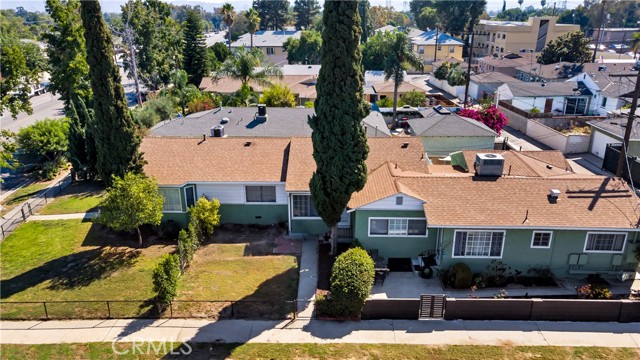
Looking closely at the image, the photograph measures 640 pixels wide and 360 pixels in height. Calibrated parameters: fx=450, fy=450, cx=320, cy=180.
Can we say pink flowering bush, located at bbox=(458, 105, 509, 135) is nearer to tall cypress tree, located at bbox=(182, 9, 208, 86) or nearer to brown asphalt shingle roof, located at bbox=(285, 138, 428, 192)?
brown asphalt shingle roof, located at bbox=(285, 138, 428, 192)

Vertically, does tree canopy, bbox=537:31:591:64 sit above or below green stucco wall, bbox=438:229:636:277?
above

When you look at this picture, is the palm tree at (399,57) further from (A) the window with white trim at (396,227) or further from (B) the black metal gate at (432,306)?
(B) the black metal gate at (432,306)

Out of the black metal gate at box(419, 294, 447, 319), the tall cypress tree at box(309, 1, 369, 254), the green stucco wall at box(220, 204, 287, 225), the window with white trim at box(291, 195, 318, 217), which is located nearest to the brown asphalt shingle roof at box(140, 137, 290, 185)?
the window with white trim at box(291, 195, 318, 217)

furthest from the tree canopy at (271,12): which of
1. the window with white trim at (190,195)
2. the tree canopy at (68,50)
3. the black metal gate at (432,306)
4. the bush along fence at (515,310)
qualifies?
the black metal gate at (432,306)

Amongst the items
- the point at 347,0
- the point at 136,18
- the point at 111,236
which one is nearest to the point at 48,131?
the point at 111,236

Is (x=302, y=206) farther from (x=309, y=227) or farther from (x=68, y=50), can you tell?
(x=68, y=50)

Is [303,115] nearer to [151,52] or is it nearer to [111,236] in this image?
[111,236]
